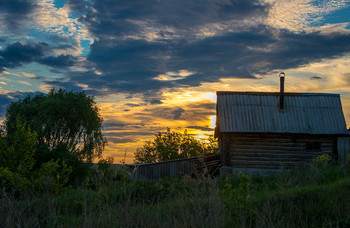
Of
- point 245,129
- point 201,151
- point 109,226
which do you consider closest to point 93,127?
point 201,151

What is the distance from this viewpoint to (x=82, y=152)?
29906 millimetres

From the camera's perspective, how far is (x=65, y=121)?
2959cm

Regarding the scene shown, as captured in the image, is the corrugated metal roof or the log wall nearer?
the log wall

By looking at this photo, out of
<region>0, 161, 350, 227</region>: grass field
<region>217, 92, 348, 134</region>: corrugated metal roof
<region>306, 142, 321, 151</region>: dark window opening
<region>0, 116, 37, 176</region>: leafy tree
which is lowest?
<region>0, 161, 350, 227</region>: grass field

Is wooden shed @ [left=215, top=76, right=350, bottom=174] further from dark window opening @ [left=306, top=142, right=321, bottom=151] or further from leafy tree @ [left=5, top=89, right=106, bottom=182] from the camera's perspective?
leafy tree @ [left=5, top=89, right=106, bottom=182]

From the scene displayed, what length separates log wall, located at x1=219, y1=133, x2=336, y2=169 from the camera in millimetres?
21203

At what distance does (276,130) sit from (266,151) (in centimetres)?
163

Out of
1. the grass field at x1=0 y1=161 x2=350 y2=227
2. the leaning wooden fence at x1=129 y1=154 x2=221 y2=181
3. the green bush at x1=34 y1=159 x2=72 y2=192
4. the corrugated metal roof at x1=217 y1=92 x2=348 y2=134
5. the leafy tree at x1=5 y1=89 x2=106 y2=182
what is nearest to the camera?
the grass field at x1=0 y1=161 x2=350 y2=227

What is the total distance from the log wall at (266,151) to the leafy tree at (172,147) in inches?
589

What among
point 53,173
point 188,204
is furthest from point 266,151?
point 188,204

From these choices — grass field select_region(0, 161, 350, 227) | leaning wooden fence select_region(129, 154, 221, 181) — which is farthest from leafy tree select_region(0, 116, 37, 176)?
leaning wooden fence select_region(129, 154, 221, 181)

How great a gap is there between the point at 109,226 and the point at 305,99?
22.4 m

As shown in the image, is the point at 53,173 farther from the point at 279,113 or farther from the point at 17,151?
the point at 279,113

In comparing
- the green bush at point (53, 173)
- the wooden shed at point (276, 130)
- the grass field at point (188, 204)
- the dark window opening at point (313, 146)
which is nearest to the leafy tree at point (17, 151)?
the green bush at point (53, 173)
